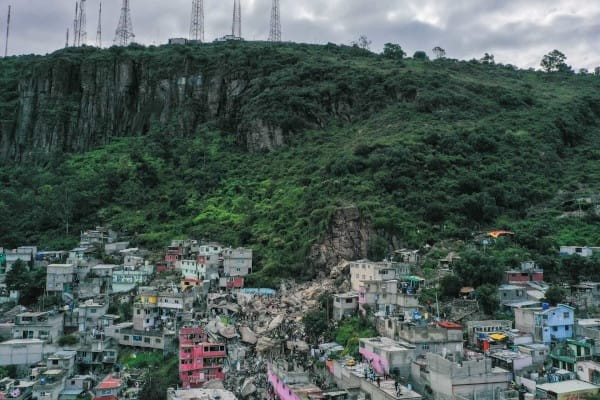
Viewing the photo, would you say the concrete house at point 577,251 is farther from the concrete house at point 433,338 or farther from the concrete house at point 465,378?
the concrete house at point 465,378

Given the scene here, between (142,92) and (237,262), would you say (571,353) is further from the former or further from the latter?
(142,92)

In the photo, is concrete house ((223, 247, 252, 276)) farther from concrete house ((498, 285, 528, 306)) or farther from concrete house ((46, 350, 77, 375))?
concrete house ((498, 285, 528, 306))

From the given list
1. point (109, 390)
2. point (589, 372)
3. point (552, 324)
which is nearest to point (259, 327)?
point (109, 390)

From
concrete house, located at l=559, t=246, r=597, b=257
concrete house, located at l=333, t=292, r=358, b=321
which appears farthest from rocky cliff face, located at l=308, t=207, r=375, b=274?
concrete house, located at l=559, t=246, r=597, b=257

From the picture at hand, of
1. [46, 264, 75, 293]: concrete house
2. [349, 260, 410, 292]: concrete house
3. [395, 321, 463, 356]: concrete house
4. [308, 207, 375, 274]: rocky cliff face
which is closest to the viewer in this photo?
[395, 321, 463, 356]: concrete house

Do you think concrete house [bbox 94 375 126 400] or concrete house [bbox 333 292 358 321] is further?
concrete house [bbox 333 292 358 321]

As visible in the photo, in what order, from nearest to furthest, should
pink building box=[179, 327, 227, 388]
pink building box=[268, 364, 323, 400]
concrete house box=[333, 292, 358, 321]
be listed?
1. pink building box=[268, 364, 323, 400]
2. pink building box=[179, 327, 227, 388]
3. concrete house box=[333, 292, 358, 321]

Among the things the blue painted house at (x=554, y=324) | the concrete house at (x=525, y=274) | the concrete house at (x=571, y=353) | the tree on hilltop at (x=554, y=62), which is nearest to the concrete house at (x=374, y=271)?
the concrete house at (x=525, y=274)
